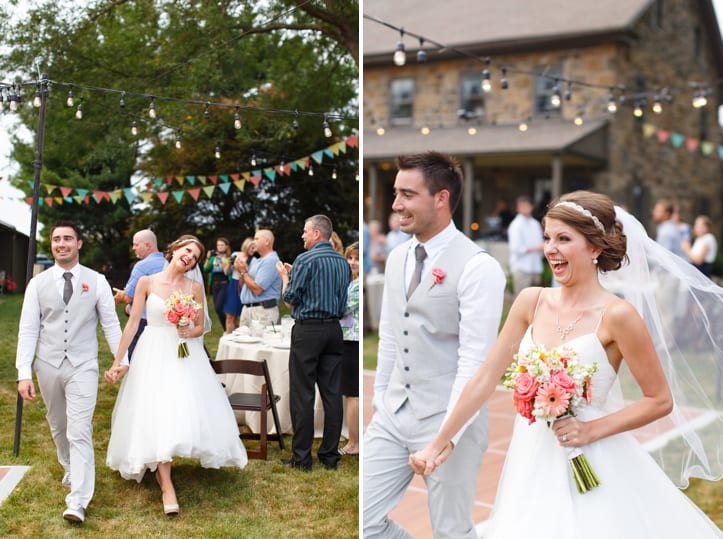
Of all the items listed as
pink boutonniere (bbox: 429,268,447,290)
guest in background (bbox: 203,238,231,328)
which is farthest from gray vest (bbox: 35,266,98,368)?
pink boutonniere (bbox: 429,268,447,290)

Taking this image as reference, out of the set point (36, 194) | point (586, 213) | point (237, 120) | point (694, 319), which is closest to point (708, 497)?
point (694, 319)

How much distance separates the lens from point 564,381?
2406mm

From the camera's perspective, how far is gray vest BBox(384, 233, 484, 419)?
287 cm

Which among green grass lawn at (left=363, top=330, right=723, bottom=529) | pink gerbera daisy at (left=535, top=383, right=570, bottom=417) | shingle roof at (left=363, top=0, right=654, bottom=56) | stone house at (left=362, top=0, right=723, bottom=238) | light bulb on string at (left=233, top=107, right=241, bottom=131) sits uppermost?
shingle roof at (left=363, top=0, right=654, bottom=56)

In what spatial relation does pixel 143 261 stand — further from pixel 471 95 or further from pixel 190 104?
pixel 471 95

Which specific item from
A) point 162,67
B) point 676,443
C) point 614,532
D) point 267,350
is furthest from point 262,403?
point 676,443

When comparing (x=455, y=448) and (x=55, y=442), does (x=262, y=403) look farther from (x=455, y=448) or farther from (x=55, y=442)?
(x=455, y=448)

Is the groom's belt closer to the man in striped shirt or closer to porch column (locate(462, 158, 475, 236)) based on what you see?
the man in striped shirt

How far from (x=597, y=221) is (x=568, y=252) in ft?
0.41

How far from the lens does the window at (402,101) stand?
65.1 ft

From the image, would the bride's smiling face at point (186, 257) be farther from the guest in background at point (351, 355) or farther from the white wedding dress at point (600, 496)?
the white wedding dress at point (600, 496)

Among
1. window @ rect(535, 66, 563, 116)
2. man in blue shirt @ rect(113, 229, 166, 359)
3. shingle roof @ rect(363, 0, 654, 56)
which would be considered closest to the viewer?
man in blue shirt @ rect(113, 229, 166, 359)

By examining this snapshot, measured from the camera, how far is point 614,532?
2.48 metres

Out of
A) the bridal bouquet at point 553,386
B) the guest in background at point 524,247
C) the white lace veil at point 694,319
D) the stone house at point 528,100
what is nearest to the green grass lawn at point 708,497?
the white lace veil at point 694,319
